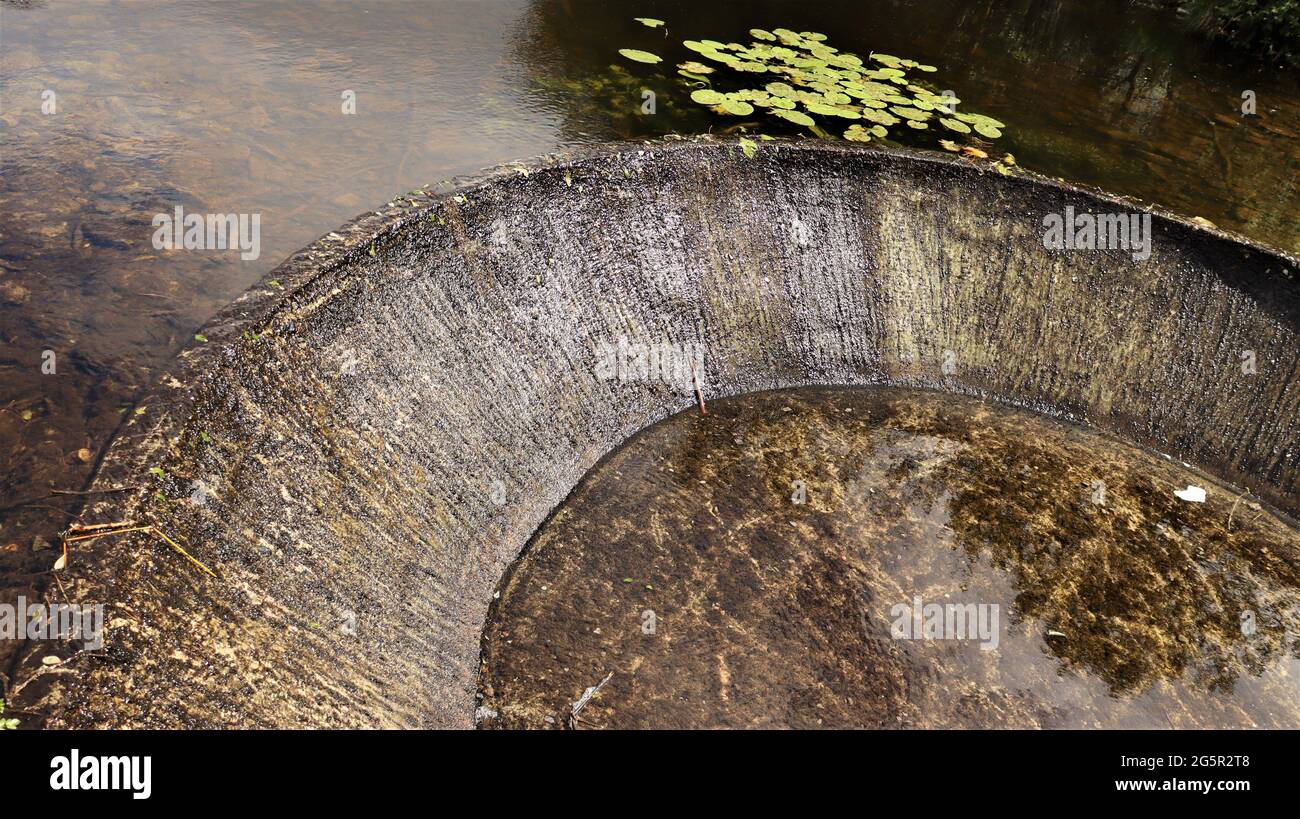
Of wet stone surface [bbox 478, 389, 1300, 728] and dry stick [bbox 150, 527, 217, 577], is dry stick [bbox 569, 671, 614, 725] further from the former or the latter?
dry stick [bbox 150, 527, 217, 577]

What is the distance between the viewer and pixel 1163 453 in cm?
829

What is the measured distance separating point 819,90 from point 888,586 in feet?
20.6

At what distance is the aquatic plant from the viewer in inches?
379

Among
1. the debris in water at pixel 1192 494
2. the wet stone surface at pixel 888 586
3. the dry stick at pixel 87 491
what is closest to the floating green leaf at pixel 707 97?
the wet stone surface at pixel 888 586

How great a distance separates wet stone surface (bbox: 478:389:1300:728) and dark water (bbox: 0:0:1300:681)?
3.04 meters

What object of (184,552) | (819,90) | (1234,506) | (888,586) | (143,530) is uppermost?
(819,90)

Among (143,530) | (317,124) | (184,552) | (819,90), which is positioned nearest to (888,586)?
(184,552)

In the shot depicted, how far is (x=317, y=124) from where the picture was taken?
814cm

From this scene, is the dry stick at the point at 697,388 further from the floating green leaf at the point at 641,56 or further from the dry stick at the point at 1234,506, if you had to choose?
the dry stick at the point at 1234,506

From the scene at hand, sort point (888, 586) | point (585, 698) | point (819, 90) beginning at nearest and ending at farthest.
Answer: point (585, 698)
point (888, 586)
point (819, 90)

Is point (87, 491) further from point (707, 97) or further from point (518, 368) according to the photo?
point (707, 97)

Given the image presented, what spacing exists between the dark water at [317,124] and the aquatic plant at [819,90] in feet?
1.46

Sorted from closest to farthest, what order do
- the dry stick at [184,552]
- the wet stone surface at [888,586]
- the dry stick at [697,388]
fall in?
the dry stick at [184,552] → the wet stone surface at [888,586] → the dry stick at [697,388]

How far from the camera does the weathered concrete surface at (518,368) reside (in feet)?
14.4
